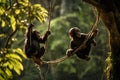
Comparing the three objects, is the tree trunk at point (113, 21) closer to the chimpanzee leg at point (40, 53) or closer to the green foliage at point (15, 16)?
the green foliage at point (15, 16)

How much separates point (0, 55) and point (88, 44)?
4.69ft

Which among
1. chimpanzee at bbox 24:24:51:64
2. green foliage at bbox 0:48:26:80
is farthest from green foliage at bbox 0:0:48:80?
chimpanzee at bbox 24:24:51:64

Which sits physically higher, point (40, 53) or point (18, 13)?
point (18, 13)

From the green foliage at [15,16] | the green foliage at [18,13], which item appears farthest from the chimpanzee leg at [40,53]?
the green foliage at [18,13]

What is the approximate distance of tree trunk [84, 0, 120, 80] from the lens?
4527mm

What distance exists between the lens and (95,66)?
1722cm

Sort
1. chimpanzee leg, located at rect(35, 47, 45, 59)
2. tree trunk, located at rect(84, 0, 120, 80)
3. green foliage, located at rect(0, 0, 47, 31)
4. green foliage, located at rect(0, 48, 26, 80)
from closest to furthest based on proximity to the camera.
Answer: tree trunk, located at rect(84, 0, 120, 80)
green foliage, located at rect(0, 48, 26, 80)
green foliage, located at rect(0, 0, 47, 31)
chimpanzee leg, located at rect(35, 47, 45, 59)

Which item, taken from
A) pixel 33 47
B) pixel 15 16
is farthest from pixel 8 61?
pixel 33 47

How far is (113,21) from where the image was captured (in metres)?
4.59

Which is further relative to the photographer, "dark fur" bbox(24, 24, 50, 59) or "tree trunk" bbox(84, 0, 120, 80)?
"dark fur" bbox(24, 24, 50, 59)

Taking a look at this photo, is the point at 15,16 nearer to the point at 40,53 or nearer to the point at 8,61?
the point at 40,53

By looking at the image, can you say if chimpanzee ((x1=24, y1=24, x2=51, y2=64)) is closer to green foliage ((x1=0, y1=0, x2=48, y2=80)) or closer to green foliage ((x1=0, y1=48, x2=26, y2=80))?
green foliage ((x1=0, y1=0, x2=48, y2=80))

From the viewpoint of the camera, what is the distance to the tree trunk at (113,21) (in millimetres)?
4527

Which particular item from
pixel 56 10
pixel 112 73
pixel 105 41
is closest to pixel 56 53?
pixel 105 41
